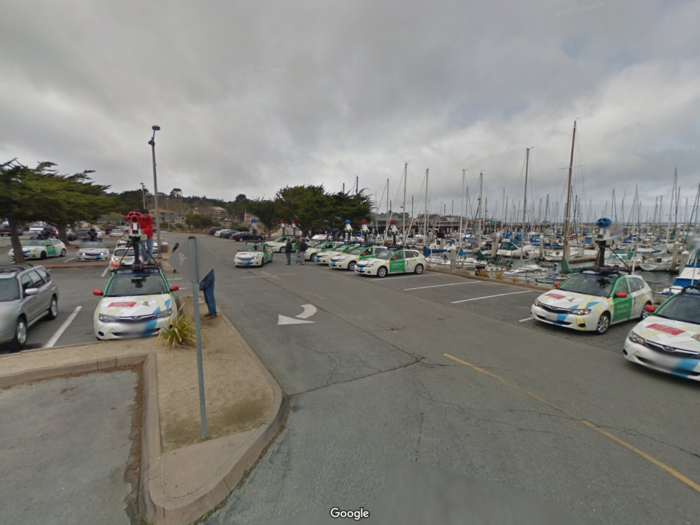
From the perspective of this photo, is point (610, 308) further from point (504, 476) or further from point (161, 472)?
point (161, 472)

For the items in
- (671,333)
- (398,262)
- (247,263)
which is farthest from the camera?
(247,263)

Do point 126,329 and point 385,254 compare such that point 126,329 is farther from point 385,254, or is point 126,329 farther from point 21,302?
point 385,254

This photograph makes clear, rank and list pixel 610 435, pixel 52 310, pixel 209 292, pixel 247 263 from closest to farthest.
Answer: pixel 610 435 → pixel 209 292 → pixel 52 310 → pixel 247 263

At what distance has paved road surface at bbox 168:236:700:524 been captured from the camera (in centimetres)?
305

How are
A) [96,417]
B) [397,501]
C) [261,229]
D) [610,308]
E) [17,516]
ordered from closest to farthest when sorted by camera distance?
[17,516] < [397,501] < [96,417] < [610,308] < [261,229]

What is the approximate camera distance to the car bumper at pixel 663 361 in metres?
5.21

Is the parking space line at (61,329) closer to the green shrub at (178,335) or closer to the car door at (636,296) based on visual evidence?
the green shrub at (178,335)

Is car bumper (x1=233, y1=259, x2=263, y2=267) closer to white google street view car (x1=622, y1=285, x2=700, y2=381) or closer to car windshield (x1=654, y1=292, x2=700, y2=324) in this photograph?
white google street view car (x1=622, y1=285, x2=700, y2=381)

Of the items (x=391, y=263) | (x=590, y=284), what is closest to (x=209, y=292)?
(x=590, y=284)

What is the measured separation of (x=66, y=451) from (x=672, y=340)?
28.6 feet

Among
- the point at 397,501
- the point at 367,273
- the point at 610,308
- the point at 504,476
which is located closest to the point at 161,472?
the point at 397,501

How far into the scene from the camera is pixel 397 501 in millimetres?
2961

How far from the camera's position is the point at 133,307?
6.88 m

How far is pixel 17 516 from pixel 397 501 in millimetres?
3209
